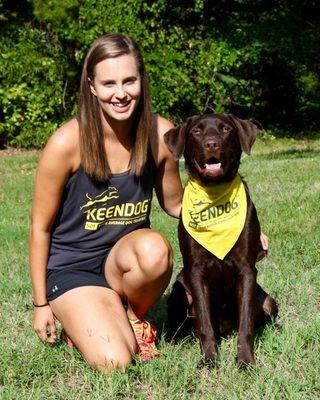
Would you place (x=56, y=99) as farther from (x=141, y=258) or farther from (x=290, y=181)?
(x=141, y=258)

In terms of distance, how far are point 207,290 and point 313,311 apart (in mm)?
869

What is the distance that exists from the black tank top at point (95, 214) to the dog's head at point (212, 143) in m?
0.28

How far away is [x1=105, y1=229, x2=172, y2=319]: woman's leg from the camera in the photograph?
12.0 ft

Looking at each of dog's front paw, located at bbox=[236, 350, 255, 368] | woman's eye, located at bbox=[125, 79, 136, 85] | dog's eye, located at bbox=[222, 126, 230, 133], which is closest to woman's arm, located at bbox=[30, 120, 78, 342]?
woman's eye, located at bbox=[125, 79, 136, 85]

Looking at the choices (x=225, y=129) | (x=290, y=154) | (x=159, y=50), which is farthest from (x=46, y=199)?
(x=159, y=50)

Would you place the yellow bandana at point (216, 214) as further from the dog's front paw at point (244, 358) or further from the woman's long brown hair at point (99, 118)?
the dog's front paw at point (244, 358)

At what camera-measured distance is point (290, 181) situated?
880 cm

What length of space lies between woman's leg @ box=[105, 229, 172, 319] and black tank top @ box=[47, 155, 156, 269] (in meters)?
0.10

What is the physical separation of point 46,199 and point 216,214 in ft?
3.08

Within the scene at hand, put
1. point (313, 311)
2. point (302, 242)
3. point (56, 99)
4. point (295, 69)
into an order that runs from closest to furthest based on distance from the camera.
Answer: point (313, 311), point (302, 242), point (56, 99), point (295, 69)

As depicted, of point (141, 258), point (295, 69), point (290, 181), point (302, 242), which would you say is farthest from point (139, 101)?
point (295, 69)

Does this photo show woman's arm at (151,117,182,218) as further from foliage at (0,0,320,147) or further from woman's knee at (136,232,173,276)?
foliage at (0,0,320,147)

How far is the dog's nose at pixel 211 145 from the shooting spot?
11.6 feet

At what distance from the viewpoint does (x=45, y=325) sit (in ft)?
12.1
